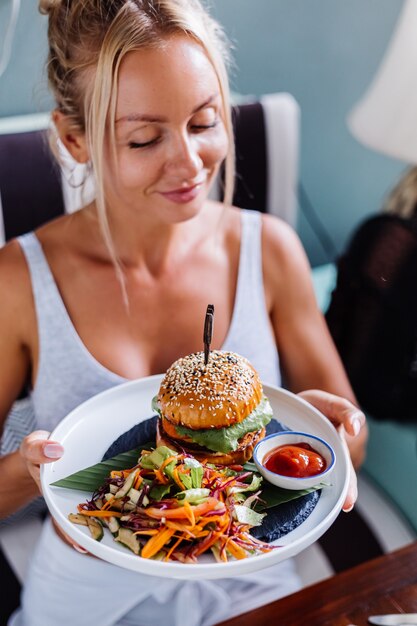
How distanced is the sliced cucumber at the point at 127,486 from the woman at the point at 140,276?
0.14 meters

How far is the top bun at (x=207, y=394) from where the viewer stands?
1.18 metres

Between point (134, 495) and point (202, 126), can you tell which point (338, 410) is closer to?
point (134, 495)

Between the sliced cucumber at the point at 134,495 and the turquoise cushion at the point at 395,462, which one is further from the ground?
the sliced cucumber at the point at 134,495

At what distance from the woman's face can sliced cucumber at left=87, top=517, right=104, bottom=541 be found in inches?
24.1

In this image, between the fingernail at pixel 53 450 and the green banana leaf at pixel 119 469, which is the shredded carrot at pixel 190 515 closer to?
the green banana leaf at pixel 119 469

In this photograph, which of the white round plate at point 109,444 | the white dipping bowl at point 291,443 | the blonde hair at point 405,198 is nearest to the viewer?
the white round plate at point 109,444

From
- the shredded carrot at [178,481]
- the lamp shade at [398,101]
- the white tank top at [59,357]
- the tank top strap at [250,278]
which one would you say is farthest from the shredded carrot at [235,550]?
the lamp shade at [398,101]

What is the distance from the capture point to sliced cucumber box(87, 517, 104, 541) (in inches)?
41.4

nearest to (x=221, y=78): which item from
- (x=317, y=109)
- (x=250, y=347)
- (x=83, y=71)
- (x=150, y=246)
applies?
(x=83, y=71)

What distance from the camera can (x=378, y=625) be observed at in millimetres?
1132

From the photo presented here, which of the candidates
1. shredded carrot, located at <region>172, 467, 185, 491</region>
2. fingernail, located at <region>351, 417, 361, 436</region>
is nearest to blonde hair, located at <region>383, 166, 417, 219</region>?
fingernail, located at <region>351, 417, 361, 436</region>

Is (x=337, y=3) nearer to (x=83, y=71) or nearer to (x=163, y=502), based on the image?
(x=83, y=71)

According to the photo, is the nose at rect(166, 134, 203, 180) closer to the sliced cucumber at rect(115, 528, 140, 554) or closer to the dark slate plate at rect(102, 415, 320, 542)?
the dark slate plate at rect(102, 415, 320, 542)

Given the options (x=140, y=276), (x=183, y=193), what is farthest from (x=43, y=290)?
(x=183, y=193)
